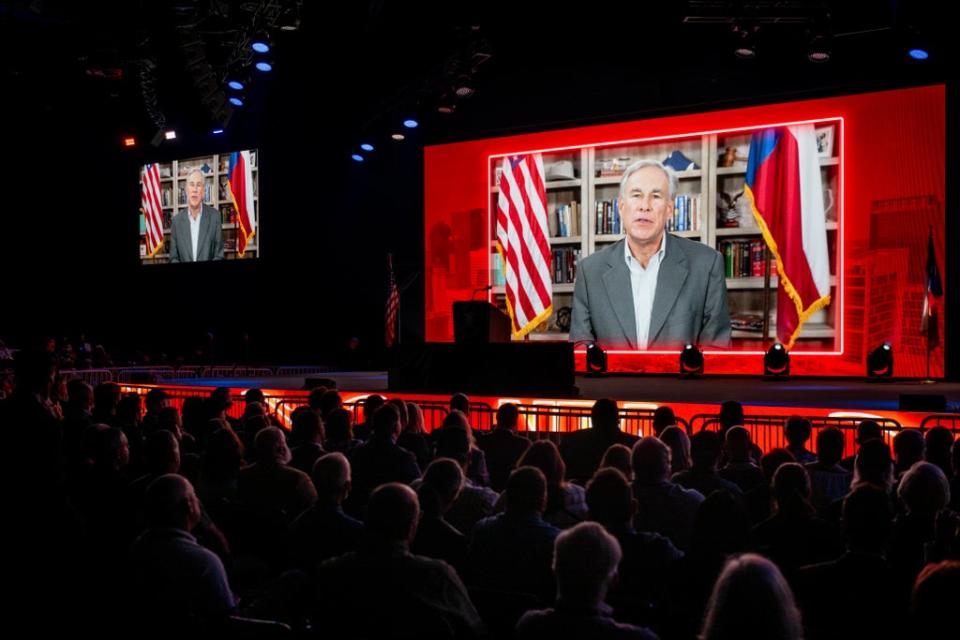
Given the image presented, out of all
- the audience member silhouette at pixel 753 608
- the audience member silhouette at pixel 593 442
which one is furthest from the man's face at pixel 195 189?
the audience member silhouette at pixel 753 608

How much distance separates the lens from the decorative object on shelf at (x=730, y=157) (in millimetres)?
12453

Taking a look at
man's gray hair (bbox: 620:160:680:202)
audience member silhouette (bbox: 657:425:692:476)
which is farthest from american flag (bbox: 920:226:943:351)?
audience member silhouette (bbox: 657:425:692:476)

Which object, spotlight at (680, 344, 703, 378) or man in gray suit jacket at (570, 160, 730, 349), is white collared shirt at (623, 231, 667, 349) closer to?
man in gray suit jacket at (570, 160, 730, 349)

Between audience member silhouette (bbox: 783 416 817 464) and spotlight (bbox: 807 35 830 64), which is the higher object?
spotlight (bbox: 807 35 830 64)

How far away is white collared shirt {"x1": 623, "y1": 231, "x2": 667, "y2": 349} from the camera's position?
12953 millimetres

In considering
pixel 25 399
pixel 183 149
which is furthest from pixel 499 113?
pixel 25 399

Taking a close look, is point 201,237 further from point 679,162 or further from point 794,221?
point 794,221

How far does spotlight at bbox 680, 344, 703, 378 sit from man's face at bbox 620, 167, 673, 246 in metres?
1.92

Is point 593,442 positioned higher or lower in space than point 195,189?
lower

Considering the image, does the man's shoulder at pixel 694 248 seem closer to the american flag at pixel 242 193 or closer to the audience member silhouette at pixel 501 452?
the audience member silhouette at pixel 501 452

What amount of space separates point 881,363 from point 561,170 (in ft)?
19.1

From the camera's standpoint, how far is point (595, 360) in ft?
42.2

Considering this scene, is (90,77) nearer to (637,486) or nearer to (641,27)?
(641,27)

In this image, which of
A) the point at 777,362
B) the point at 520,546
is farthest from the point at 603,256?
the point at 520,546
